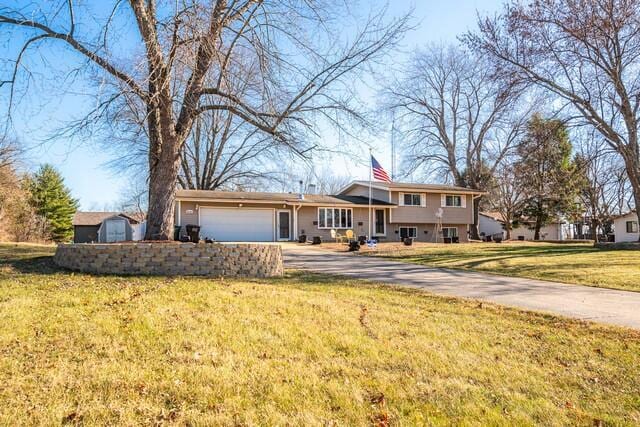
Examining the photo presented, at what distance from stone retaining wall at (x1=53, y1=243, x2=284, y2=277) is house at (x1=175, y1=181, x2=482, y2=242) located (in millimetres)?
14786

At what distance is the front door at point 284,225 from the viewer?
25.7 m

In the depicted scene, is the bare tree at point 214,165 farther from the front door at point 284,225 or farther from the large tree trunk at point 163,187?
the large tree trunk at point 163,187

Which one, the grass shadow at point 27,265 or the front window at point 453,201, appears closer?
the grass shadow at point 27,265

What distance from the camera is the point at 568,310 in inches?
263

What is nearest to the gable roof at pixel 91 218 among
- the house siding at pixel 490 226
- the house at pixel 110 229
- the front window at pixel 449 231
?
the house at pixel 110 229

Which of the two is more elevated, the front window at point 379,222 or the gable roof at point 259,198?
the gable roof at point 259,198

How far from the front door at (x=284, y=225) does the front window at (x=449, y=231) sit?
11.7m

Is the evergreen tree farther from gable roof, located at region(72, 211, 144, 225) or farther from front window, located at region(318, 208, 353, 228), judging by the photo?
gable roof, located at region(72, 211, 144, 225)

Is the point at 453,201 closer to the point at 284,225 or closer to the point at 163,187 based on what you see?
the point at 284,225

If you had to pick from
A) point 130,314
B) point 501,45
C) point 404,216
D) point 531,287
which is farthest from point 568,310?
point 404,216

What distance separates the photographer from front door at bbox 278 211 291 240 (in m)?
25.7

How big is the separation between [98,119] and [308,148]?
13.2 feet

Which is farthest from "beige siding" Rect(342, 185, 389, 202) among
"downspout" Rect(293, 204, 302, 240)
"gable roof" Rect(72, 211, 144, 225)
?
"gable roof" Rect(72, 211, 144, 225)

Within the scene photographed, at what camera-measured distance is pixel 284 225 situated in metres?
25.9
